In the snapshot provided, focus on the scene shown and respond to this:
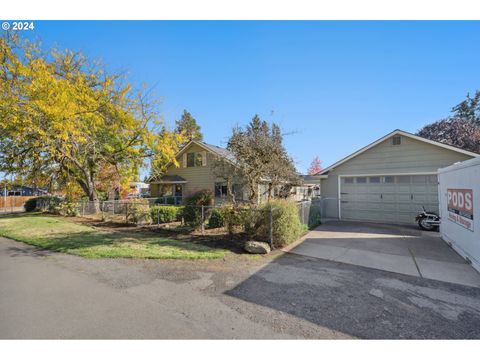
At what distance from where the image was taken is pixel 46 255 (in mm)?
6414

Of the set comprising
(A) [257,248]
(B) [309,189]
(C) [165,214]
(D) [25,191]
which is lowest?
(A) [257,248]

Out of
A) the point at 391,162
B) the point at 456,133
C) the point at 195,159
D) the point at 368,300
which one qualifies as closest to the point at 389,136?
the point at 391,162

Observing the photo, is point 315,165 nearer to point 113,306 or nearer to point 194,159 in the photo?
point 194,159

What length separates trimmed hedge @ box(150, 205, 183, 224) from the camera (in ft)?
37.2

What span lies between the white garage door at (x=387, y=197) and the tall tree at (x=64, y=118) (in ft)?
41.7

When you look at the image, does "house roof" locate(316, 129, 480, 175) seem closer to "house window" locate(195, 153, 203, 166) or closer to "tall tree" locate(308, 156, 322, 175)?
"house window" locate(195, 153, 203, 166)

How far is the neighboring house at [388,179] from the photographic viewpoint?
10.8 metres

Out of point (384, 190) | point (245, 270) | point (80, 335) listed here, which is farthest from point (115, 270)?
point (384, 190)

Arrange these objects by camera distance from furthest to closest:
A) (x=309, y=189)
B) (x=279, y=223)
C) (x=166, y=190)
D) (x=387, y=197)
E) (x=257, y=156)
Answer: (x=309, y=189) < (x=166, y=190) < (x=387, y=197) < (x=257, y=156) < (x=279, y=223)

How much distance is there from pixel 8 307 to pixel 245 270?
407cm

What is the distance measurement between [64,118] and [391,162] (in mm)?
16480

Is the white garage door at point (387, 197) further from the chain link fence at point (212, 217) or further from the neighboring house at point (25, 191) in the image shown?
the neighboring house at point (25, 191)

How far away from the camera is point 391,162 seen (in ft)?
38.4

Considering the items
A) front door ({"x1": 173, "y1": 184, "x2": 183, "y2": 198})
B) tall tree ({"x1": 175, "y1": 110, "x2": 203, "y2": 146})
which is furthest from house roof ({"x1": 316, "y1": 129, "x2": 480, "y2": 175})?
tall tree ({"x1": 175, "y1": 110, "x2": 203, "y2": 146})
